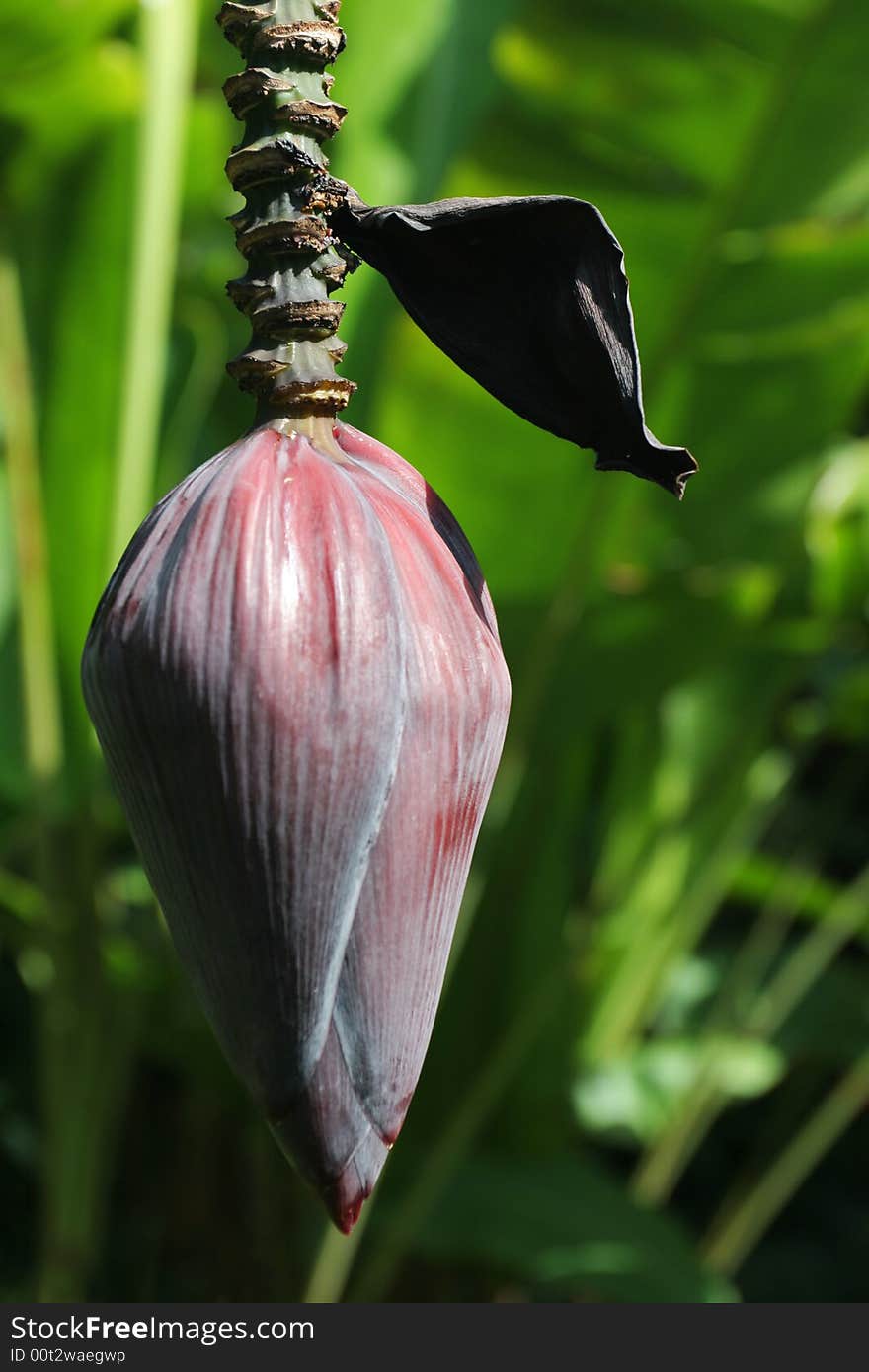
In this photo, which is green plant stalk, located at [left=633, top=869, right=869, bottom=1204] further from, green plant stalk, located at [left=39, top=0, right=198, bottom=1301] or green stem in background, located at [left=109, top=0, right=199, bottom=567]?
green stem in background, located at [left=109, top=0, right=199, bottom=567]

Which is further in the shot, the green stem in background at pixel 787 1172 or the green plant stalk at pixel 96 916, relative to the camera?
the green stem in background at pixel 787 1172

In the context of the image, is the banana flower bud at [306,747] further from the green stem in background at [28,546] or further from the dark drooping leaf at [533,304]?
the green stem in background at [28,546]

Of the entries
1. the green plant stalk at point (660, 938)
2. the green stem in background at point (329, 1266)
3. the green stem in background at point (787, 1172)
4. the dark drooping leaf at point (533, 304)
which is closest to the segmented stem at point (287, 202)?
the dark drooping leaf at point (533, 304)

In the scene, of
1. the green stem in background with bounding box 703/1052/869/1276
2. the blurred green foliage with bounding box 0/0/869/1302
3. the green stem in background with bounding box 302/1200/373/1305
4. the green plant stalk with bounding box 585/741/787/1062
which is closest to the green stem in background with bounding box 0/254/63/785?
the blurred green foliage with bounding box 0/0/869/1302

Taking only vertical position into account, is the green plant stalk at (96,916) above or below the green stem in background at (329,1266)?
above

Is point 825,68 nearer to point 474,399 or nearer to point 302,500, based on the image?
point 474,399

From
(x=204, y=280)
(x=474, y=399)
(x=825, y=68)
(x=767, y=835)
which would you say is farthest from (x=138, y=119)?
(x=767, y=835)
